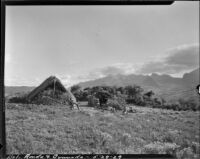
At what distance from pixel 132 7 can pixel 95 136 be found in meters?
1.47

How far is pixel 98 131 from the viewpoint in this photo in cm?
342

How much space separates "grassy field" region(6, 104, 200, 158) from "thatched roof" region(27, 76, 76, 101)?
0.46 ft

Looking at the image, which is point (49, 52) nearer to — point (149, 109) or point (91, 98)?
point (91, 98)

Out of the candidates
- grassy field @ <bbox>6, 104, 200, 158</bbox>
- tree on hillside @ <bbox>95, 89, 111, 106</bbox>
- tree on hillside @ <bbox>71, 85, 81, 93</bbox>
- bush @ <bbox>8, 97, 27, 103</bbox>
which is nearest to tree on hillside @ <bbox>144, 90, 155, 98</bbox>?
grassy field @ <bbox>6, 104, 200, 158</bbox>

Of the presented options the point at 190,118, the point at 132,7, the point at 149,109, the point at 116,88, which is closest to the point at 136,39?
the point at 132,7

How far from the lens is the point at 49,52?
347 cm

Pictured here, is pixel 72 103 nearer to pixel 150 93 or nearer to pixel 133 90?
pixel 133 90

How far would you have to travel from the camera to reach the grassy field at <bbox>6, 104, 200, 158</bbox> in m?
3.34

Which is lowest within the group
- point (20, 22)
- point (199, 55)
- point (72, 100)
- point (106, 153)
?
point (106, 153)

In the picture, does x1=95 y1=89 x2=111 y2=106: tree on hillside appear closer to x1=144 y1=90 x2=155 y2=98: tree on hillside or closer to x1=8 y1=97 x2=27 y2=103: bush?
x1=144 y1=90 x2=155 y2=98: tree on hillside

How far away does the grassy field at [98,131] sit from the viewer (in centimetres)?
334

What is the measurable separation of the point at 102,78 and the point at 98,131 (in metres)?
0.60

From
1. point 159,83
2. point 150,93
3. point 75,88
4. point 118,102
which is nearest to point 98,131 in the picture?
point 118,102

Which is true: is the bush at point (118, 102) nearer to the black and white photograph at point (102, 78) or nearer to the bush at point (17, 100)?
the black and white photograph at point (102, 78)
